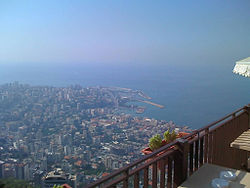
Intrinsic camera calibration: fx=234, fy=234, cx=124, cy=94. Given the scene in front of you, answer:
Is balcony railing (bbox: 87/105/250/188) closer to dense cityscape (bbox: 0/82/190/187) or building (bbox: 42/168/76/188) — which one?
building (bbox: 42/168/76/188)

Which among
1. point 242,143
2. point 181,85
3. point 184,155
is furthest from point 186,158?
point 181,85

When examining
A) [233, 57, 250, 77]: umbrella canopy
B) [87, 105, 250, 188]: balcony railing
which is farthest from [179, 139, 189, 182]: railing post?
[233, 57, 250, 77]: umbrella canopy

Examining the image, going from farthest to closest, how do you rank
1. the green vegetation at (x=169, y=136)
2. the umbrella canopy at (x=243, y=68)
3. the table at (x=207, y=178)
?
the green vegetation at (x=169, y=136), the umbrella canopy at (x=243, y=68), the table at (x=207, y=178)

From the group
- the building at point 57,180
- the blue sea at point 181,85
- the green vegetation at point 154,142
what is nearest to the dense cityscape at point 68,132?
the building at point 57,180

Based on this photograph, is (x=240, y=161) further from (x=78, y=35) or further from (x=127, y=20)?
(x=78, y=35)

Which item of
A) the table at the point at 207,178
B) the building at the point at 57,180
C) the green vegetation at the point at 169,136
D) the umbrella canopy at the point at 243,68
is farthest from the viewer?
the building at the point at 57,180

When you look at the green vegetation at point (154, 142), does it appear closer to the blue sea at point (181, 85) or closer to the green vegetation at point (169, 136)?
the green vegetation at point (169, 136)

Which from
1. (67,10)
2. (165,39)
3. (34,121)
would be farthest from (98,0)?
(34,121)
